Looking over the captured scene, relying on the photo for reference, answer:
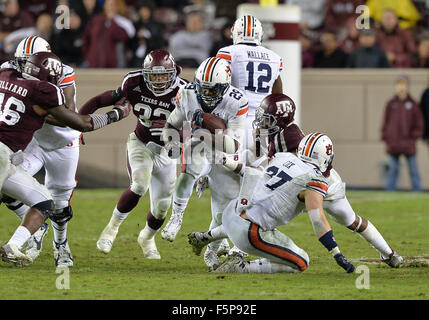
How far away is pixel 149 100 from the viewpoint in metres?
8.24

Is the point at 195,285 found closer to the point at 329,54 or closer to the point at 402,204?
the point at 402,204

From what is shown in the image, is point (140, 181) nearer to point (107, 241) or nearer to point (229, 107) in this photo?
point (107, 241)

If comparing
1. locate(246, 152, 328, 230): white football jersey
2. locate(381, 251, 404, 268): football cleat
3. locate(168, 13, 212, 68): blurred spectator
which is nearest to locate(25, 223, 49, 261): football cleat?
locate(246, 152, 328, 230): white football jersey

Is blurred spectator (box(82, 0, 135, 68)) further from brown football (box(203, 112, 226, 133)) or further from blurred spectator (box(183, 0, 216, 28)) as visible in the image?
brown football (box(203, 112, 226, 133))

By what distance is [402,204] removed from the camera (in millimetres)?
12391

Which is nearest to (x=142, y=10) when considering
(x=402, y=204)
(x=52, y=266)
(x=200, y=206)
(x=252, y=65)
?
(x=200, y=206)

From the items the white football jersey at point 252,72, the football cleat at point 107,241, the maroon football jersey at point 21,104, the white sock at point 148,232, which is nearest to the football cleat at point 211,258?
the white sock at point 148,232

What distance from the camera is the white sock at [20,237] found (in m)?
6.89

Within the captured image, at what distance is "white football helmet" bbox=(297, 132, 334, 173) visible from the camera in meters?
6.88

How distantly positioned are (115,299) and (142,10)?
9.35m

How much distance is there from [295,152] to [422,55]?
8.11 metres

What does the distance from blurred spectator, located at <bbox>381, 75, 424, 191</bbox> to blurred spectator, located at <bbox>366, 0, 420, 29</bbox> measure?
56.4 inches

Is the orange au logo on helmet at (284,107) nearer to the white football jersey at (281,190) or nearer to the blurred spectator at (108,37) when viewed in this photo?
the white football jersey at (281,190)

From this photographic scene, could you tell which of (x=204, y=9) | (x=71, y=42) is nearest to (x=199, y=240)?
(x=71, y=42)
